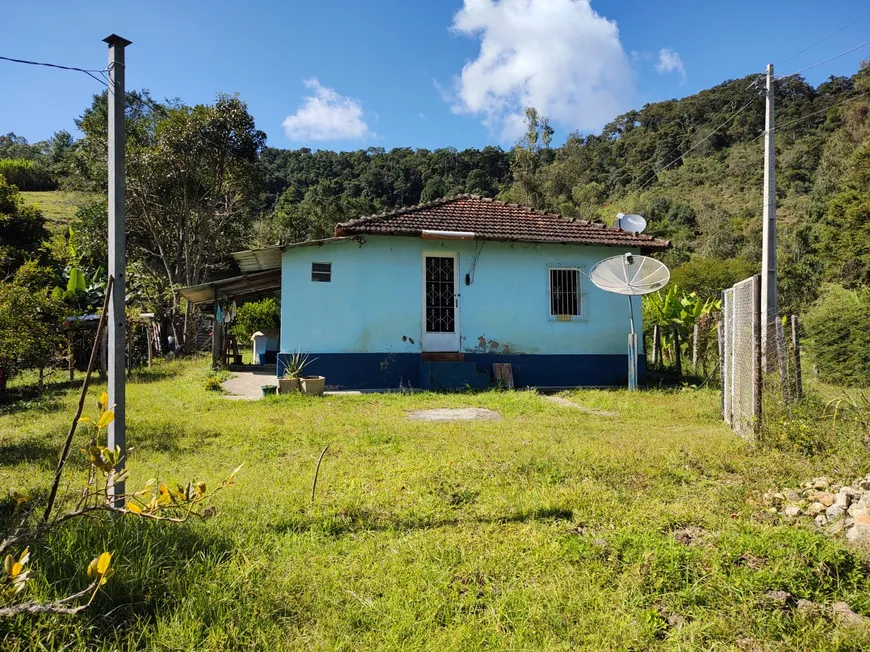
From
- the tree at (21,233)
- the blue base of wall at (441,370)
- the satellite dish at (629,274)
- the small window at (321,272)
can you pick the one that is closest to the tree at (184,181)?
the tree at (21,233)

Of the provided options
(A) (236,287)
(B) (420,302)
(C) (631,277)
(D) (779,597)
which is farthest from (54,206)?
(D) (779,597)

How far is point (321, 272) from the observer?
35.3 feet

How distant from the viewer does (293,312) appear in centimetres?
1064

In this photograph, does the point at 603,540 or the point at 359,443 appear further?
the point at 359,443

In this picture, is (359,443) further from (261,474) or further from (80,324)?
(80,324)

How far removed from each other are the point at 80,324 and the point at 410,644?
15.6 m

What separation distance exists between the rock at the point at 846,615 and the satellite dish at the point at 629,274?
845cm

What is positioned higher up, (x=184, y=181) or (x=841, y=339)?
(x=184, y=181)

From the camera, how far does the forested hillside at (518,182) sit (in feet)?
61.8

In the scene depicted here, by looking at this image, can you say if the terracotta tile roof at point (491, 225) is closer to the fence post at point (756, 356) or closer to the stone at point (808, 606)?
the fence post at point (756, 356)

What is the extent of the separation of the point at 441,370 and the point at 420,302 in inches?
61.2

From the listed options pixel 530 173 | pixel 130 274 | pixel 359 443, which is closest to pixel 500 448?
pixel 359 443

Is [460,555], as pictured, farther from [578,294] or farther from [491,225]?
[578,294]

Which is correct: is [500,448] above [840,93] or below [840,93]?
below
